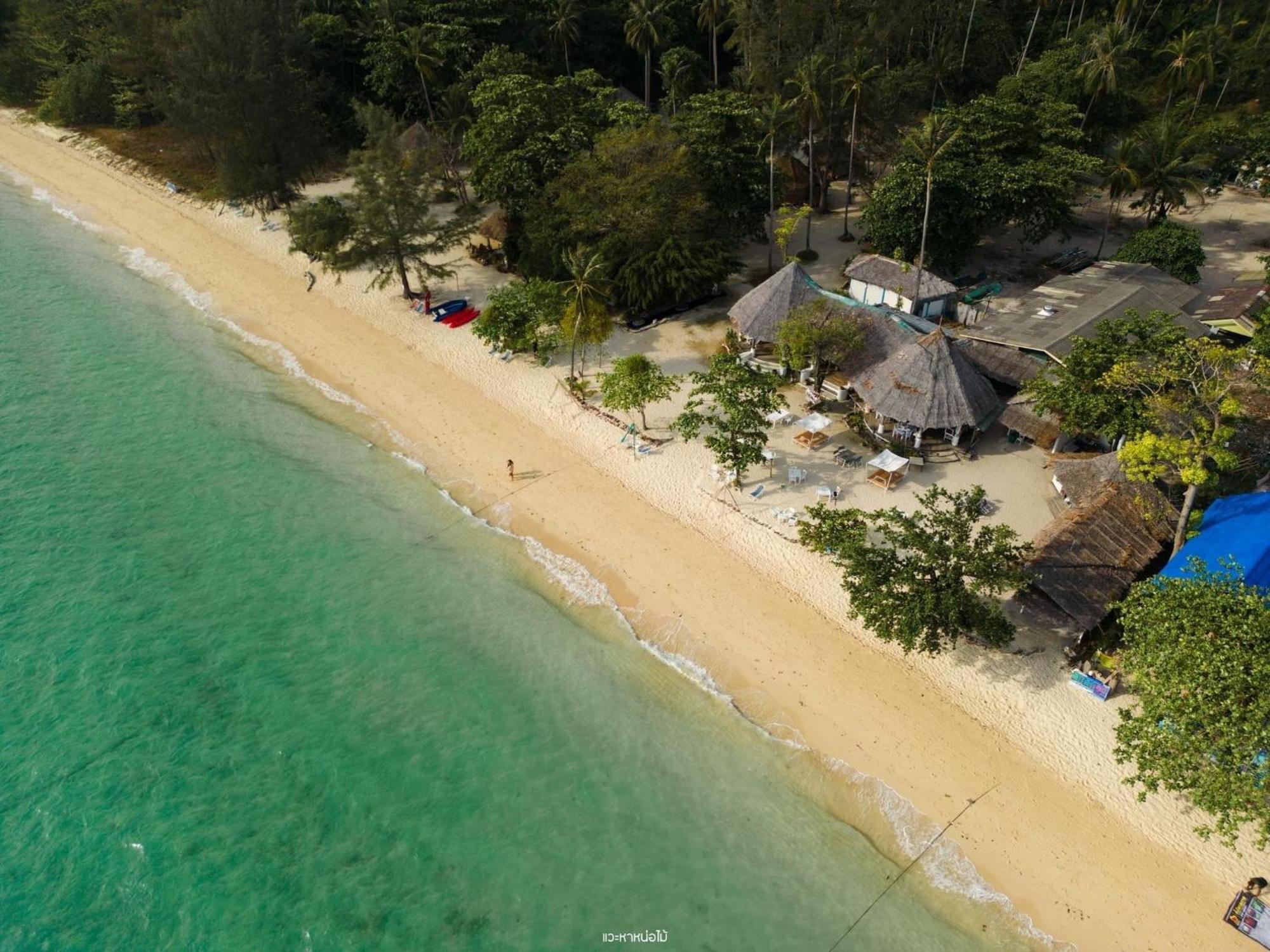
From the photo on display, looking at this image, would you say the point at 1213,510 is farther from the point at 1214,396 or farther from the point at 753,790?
the point at 753,790

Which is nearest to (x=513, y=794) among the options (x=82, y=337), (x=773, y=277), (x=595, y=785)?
(x=595, y=785)

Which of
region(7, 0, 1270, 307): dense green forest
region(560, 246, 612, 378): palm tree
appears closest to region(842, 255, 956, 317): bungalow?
region(7, 0, 1270, 307): dense green forest

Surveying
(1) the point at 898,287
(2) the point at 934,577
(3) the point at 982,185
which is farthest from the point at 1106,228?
(2) the point at 934,577

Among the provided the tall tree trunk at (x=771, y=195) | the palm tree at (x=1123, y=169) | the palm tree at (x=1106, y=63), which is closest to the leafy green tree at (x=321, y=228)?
the tall tree trunk at (x=771, y=195)

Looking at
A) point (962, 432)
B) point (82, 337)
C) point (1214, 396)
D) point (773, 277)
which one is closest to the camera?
point (1214, 396)

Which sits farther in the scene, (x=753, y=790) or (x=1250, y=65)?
(x=1250, y=65)

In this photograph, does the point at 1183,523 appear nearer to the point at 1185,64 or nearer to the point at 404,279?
the point at 404,279

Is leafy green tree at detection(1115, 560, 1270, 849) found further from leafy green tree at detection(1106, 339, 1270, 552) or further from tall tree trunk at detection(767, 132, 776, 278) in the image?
tall tree trunk at detection(767, 132, 776, 278)

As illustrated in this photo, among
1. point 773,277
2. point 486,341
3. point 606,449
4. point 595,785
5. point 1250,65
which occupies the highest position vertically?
point 1250,65
